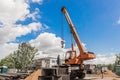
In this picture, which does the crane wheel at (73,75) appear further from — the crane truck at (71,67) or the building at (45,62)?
the building at (45,62)

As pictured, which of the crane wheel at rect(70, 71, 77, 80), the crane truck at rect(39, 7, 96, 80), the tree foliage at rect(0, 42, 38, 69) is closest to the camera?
the crane truck at rect(39, 7, 96, 80)

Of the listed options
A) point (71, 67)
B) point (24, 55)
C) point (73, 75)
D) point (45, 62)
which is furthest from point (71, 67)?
point (45, 62)

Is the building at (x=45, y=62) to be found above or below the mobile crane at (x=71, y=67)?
above

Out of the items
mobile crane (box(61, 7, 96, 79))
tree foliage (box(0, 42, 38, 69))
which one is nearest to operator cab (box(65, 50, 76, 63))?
mobile crane (box(61, 7, 96, 79))

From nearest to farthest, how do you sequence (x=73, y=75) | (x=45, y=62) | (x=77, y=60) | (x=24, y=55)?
(x=73, y=75), (x=77, y=60), (x=24, y=55), (x=45, y=62)

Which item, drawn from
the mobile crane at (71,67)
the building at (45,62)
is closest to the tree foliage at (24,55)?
the building at (45,62)

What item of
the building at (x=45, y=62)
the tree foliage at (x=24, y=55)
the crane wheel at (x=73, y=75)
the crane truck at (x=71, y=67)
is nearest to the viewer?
the crane truck at (x=71, y=67)

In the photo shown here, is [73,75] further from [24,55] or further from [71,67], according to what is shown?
[24,55]

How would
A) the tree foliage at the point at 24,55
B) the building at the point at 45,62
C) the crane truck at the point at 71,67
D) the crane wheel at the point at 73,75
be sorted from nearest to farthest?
1. the crane truck at the point at 71,67
2. the crane wheel at the point at 73,75
3. the tree foliage at the point at 24,55
4. the building at the point at 45,62

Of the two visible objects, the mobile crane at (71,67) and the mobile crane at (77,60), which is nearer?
the mobile crane at (71,67)

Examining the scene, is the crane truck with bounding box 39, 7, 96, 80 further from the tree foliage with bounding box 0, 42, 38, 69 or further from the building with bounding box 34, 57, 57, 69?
the building with bounding box 34, 57, 57, 69

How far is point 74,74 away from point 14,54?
217 ft

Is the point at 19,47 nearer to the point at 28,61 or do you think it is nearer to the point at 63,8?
the point at 28,61

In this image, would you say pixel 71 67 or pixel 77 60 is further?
pixel 77 60
